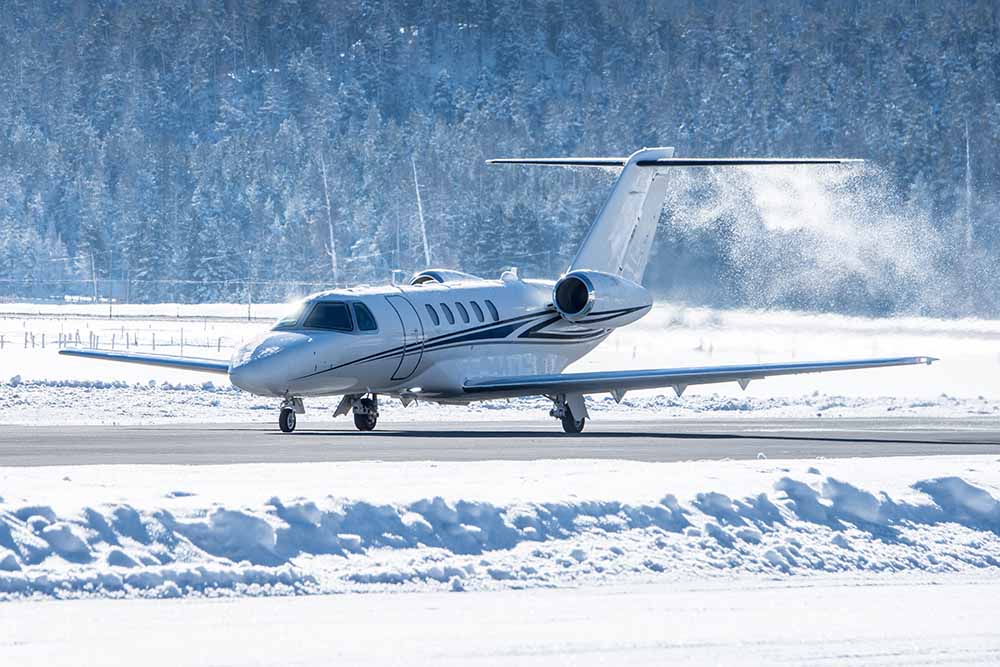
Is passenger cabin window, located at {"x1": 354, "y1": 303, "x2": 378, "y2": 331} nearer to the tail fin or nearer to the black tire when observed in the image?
the black tire

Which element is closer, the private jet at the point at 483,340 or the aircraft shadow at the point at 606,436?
the aircraft shadow at the point at 606,436

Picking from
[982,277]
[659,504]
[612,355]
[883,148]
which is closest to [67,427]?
[659,504]

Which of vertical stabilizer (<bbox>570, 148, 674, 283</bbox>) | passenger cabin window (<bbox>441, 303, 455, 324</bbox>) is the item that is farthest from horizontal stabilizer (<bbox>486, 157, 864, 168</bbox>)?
passenger cabin window (<bbox>441, 303, 455, 324</bbox>)

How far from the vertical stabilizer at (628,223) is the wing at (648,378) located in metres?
4.87

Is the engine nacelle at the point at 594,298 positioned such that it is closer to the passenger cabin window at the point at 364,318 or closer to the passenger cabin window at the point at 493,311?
the passenger cabin window at the point at 493,311

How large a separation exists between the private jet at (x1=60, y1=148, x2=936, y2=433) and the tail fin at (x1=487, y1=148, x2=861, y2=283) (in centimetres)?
3

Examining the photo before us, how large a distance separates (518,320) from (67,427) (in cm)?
804

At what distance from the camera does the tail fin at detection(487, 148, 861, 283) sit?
33.3 m

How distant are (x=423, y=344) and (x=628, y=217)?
23.8 feet

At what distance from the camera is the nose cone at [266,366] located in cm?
2523

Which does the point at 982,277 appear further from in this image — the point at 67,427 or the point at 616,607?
the point at 616,607

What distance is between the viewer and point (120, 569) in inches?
438

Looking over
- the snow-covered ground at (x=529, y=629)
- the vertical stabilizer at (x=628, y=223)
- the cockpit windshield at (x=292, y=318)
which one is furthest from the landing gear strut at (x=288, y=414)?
the snow-covered ground at (x=529, y=629)

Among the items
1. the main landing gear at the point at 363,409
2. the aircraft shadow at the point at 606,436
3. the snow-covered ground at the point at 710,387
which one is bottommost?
the snow-covered ground at the point at 710,387
